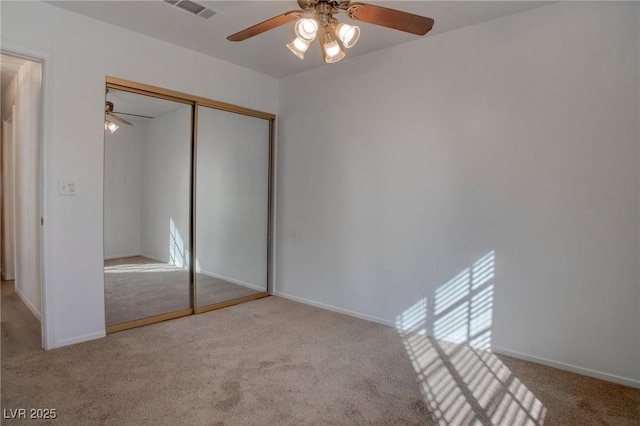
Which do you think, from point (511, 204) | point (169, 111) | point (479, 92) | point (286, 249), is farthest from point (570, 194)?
point (169, 111)

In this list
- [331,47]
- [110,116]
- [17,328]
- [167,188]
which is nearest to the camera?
[331,47]

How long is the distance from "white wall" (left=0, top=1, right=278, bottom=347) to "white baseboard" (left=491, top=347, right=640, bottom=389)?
318 centimetres

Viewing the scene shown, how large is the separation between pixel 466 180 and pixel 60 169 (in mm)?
3087

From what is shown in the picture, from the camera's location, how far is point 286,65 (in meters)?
3.88

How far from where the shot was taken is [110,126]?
3.06 m

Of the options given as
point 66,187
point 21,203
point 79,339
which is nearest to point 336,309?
point 79,339

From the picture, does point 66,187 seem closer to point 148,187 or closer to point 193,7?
point 148,187

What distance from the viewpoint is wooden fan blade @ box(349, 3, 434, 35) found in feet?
6.05

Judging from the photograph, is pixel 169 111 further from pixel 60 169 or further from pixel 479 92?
pixel 479 92

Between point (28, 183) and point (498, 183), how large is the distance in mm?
4300

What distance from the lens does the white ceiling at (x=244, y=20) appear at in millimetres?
2607

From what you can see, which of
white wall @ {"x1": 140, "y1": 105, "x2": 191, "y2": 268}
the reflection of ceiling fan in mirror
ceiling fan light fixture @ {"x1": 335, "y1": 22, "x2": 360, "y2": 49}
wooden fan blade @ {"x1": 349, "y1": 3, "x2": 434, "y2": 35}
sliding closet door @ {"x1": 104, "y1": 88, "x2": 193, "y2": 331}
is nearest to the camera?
wooden fan blade @ {"x1": 349, "y1": 3, "x2": 434, "y2": 35}

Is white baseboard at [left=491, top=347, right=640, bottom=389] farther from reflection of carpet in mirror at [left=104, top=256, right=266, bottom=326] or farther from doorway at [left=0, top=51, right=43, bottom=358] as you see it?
doorway at [left=0, top=51, right=43, bottom=358]

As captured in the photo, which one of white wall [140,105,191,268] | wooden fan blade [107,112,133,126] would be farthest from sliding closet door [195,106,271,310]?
wooden fan blade [107,112,133,126]
